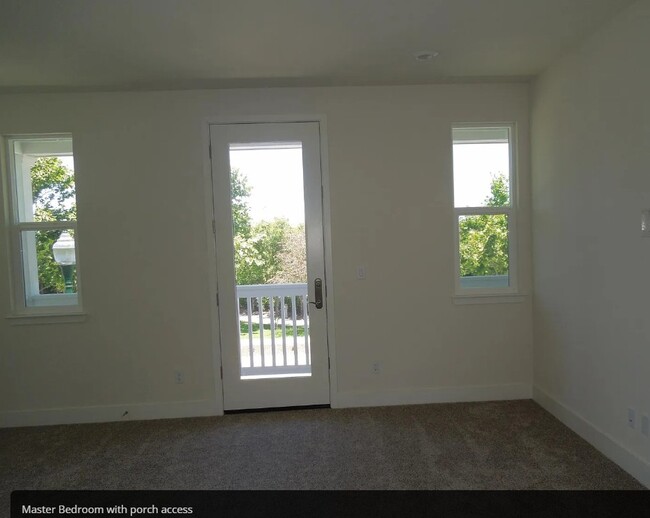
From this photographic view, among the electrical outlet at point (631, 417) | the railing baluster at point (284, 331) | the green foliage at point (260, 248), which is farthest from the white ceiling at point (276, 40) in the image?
the electrical outlet at point (631, 417)

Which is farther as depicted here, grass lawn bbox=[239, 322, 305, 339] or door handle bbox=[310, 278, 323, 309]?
grass lawn bbox=[239, 322, 305, 339]

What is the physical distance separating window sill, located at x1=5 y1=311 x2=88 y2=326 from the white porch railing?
4.28ft

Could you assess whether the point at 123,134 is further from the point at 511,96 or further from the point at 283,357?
the point at 511,96

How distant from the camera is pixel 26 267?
348cm

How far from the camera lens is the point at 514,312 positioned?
3598mm

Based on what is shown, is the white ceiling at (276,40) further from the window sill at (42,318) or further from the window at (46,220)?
the window sill at (42,318)

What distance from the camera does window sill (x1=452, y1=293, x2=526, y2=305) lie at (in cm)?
358

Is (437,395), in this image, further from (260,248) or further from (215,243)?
(215,243)

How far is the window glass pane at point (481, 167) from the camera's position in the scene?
3.61 meters

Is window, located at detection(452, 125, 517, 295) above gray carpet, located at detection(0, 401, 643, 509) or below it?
above

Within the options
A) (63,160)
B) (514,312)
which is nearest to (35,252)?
(63,160)
